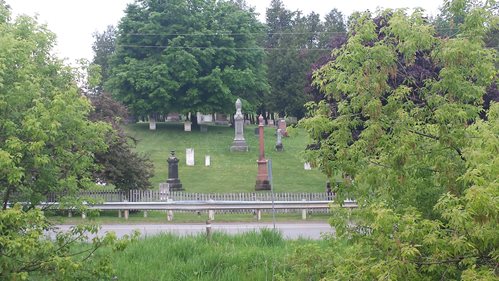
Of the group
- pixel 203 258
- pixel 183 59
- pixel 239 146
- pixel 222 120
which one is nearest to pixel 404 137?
pixel 203 258

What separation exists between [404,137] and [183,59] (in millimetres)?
45285

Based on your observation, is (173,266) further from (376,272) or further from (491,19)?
(491,19)

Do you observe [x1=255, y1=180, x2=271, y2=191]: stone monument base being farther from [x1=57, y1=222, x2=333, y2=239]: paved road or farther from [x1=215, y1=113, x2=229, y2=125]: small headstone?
[x1=215, y1=113, x2=229, y2=125]: small headstone

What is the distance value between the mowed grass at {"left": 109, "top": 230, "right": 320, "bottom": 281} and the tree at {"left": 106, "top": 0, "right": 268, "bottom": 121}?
124 ft

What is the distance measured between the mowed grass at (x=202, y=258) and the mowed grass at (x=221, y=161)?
8591mm

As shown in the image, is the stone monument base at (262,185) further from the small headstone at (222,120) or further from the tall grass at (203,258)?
the small headstone at (222,120)

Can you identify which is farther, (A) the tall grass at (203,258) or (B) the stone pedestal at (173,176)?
(B) the stone pedestal at (173,176)

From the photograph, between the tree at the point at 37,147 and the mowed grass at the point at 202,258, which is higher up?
the tree at the point at 37,147

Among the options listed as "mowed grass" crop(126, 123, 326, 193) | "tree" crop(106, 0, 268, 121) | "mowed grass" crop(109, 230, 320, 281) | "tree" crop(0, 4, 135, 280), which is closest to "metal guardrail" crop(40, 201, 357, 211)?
"mowed grass" crop(126, 123, 326, 193)

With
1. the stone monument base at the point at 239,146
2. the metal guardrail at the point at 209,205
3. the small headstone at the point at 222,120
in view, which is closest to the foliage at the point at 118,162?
the metal guardrail at the point at 209,205

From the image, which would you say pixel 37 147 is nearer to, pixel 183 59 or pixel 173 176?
pixel 173 176

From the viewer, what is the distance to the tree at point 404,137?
6023 mm

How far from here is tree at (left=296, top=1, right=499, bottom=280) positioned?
602 centimetres

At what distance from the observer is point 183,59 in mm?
51094
